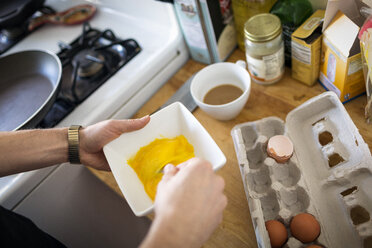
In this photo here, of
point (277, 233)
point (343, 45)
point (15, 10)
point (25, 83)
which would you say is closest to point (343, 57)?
point (343, 45)

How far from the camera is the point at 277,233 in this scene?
609mm

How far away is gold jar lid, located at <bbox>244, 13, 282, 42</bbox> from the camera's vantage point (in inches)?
28.9

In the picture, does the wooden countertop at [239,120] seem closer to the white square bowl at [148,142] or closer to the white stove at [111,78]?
the white stove at [111,78]

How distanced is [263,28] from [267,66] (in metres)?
0.10

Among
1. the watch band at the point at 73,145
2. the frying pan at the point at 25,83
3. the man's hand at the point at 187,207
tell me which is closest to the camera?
the man's hand at the point at 187,207

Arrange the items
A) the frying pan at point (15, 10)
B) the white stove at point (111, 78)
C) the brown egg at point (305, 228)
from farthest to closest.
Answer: the frying pan at point (15, 10)
the white stove at point (111, 78)
the brown egg at point (305, 228)

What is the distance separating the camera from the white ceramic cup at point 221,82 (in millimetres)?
768

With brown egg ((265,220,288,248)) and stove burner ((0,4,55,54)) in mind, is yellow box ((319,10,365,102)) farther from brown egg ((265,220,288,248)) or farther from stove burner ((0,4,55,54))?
stove burner ((0,4,55,54))

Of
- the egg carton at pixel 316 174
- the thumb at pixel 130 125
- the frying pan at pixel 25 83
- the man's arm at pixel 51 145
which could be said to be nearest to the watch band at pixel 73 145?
the man's arm at pixel 51 145

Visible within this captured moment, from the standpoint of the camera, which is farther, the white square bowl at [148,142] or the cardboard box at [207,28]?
the cardboard box at [207,28]

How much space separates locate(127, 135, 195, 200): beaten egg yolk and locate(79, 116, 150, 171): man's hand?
0.20 ft

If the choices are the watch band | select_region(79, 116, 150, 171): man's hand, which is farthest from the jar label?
the watch band

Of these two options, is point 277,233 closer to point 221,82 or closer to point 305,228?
point 305,228

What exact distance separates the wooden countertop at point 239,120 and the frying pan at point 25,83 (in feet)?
Result: 0.94
